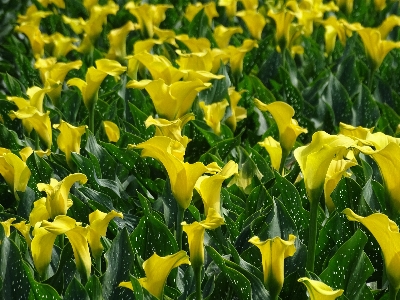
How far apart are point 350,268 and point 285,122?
28.7 inches

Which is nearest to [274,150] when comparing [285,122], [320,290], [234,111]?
[285,122]

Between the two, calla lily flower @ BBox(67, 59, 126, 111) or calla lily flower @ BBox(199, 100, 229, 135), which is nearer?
calla lily flower @ BBox(67, 59, 126, 111)

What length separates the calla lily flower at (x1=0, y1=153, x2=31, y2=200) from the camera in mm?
2545

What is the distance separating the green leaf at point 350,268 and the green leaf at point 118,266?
0.50 m

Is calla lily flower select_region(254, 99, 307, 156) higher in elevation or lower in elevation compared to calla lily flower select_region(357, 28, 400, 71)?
higher

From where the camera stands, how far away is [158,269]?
1.96 m

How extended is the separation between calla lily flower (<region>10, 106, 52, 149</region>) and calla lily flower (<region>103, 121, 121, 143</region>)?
260mm

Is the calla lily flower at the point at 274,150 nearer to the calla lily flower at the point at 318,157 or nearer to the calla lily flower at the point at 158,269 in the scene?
the calla lily flower at the point at 318,157

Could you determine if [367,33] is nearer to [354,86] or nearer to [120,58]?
[354,86]

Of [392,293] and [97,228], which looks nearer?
[392,293]

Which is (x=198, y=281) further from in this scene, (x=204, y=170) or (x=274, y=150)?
(x=274, y=150)

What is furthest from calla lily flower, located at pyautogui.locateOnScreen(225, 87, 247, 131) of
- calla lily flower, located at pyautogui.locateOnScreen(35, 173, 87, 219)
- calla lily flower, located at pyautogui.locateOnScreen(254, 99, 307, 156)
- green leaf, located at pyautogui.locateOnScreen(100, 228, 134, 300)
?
green leaf, located at pyautogui.locateOnScreen(100, 228, 134, 300)

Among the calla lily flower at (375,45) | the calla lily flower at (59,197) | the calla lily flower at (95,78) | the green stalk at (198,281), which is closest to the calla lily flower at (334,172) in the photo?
the green stalk at (198,281)

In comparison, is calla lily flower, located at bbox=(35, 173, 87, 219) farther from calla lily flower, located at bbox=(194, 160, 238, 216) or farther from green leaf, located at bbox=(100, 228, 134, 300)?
calla lily flower, located at bbox=(194, 160, 238, 216)
